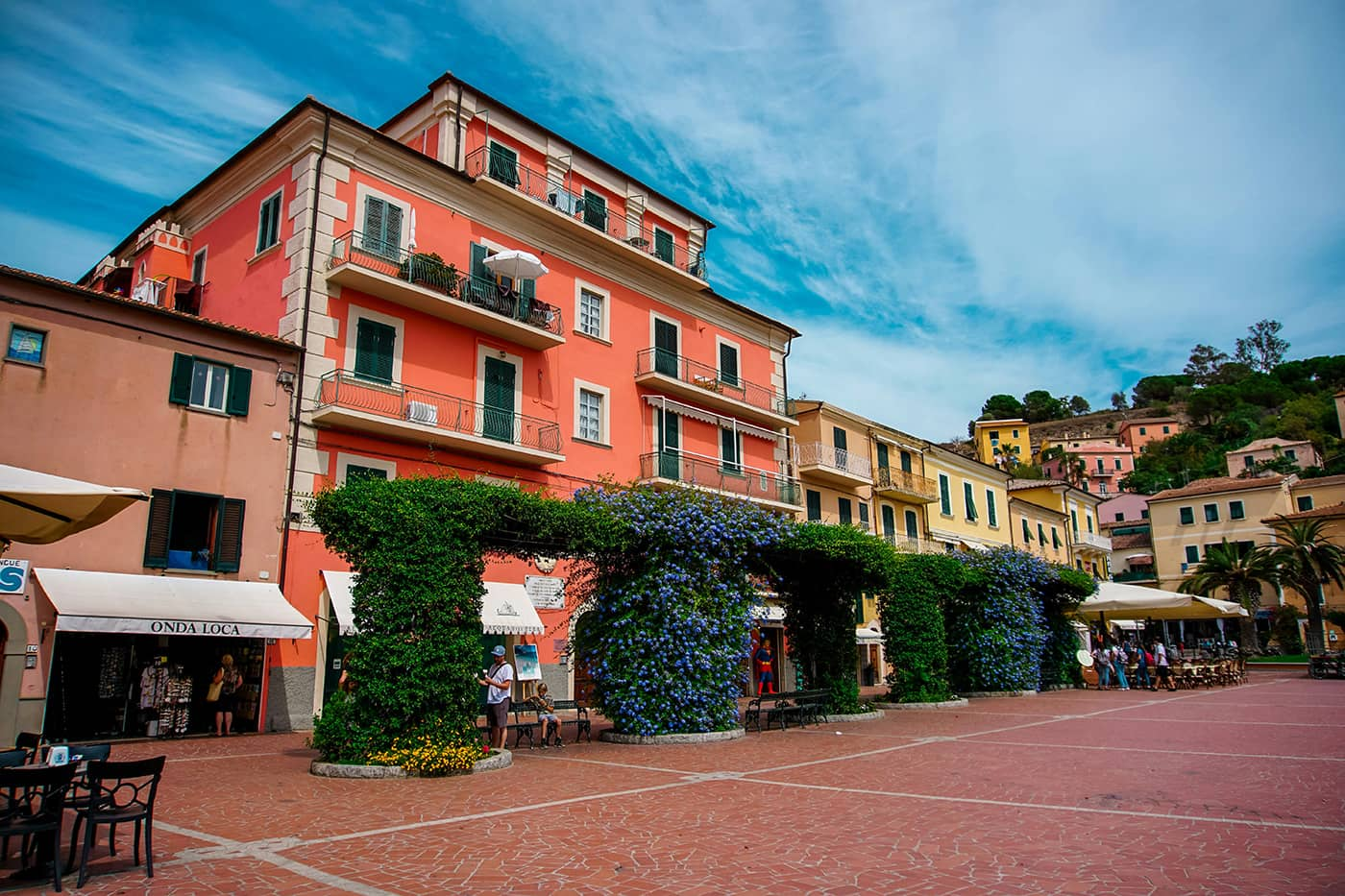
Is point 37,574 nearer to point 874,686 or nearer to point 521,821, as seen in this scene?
point 521,821

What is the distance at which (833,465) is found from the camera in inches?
1357

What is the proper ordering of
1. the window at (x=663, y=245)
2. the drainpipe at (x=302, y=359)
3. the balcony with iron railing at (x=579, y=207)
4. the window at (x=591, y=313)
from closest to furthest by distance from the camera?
the drainpipe at (x=302, y=359)
the balcony with iron railing at (x=579, y=207)
the window at (x=591, y=313)
the window at (x=663, y=245)

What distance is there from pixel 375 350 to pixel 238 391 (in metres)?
3.26

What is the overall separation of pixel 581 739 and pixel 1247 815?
11.1m

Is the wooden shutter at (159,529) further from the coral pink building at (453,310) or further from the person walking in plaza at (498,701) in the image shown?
the person walking in plaza at (498,701)

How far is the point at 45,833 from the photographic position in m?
6.04

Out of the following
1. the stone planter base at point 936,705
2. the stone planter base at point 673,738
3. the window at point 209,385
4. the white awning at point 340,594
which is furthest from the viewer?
the stone planter base at point 936,705

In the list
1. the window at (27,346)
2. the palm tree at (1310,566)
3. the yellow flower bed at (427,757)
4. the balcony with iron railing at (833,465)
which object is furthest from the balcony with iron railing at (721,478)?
the palm tree at (1310,566)

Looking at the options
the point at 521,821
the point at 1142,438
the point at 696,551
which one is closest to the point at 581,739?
the point at 696,551

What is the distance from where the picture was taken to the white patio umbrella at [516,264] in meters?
A: 21.4

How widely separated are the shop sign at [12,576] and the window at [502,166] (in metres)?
13.9

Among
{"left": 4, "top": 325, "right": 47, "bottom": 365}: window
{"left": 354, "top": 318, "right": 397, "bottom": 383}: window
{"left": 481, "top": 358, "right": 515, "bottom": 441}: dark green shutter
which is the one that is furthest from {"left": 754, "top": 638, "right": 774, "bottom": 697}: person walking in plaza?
{"left": 4, "top": 325, "right": 47, "bottom": 365}: window

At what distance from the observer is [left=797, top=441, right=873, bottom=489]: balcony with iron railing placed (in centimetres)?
3375

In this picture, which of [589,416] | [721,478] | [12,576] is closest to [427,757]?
[12,576]
